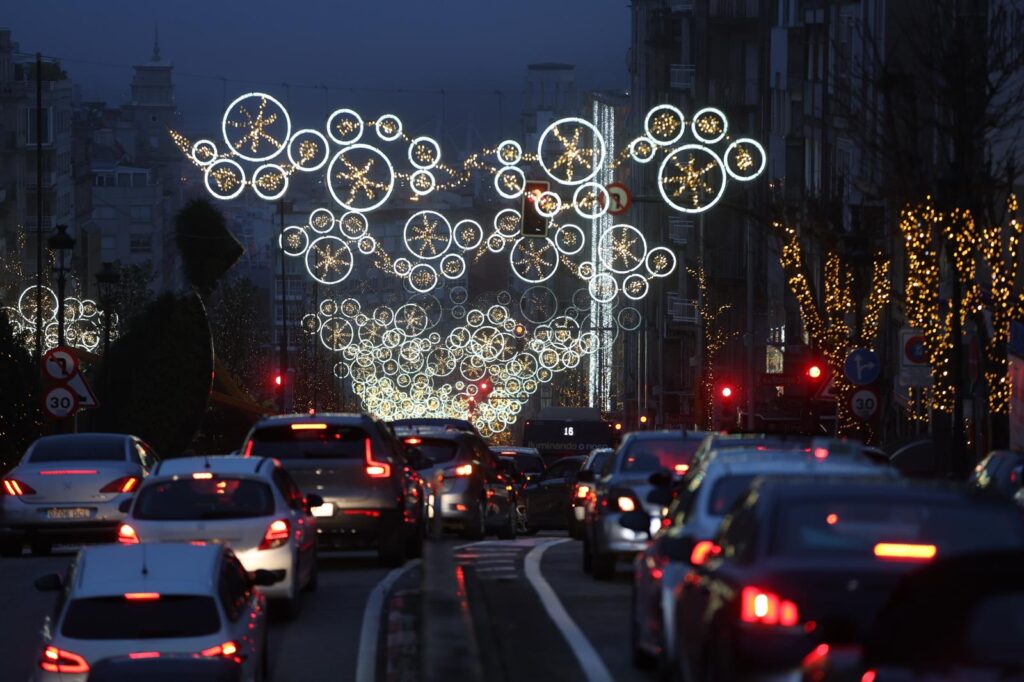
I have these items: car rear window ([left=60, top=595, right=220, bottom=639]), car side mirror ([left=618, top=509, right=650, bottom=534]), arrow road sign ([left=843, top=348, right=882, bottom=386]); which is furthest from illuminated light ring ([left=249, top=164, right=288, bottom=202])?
car rear window ([left=60, top=595, right=220, bottom=639])

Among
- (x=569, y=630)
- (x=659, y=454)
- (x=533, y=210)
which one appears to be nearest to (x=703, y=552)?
(x=569, y=630)

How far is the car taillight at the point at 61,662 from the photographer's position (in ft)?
44.6

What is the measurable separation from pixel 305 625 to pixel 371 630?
76 cm

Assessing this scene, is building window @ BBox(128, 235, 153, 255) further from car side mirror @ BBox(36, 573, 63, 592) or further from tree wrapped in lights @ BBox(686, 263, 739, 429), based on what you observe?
car side mirror @ BBox(36, 573, 63, 592)

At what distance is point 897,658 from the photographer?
7.00 meters

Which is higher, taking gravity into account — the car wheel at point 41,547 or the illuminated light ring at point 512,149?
the illuminated light ring at point 512,149

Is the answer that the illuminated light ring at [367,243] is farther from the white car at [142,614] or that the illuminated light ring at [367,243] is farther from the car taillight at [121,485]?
the white car at [142,614]

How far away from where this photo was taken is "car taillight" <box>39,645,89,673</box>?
13.6 meters

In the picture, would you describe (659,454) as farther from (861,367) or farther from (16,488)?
(861,367)

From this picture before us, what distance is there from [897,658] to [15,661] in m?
12.0

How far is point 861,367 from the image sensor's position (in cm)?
4250

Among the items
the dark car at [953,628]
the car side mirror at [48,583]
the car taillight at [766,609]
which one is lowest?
the car side mirror at [48,583]

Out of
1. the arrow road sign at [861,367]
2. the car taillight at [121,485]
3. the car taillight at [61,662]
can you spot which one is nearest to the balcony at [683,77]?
the arrow road sign at [861,367]

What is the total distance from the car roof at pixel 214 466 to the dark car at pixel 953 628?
13763mm
